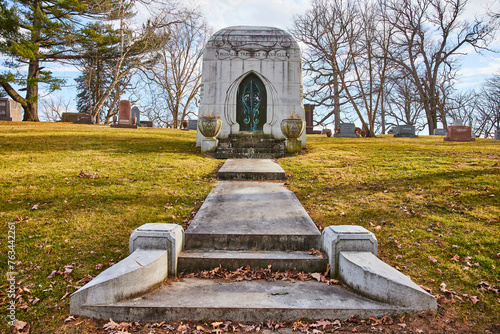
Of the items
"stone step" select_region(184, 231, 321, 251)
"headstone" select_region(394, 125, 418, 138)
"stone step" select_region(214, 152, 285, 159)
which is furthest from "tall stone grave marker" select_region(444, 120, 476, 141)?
"stone step" select_region(184, 231, 321, 251)

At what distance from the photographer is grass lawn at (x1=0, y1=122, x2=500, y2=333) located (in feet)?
10.0

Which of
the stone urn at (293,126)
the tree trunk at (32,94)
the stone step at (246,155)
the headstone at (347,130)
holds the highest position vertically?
the tree trunk at (32,94)

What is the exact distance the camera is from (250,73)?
12.1m

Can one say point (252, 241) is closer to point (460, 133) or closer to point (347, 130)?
point (460, 133)

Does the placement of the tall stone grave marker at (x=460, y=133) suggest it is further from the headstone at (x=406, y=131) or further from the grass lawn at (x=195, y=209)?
the grass lawn at (x=195, y=209)

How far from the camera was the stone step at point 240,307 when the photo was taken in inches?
109

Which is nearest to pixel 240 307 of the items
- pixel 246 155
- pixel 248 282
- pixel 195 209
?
pixel 248 282

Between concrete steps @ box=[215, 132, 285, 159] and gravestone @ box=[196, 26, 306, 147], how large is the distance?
0.41 metres

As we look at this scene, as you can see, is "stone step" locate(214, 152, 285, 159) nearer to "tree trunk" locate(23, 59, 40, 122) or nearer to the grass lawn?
the grass lawn

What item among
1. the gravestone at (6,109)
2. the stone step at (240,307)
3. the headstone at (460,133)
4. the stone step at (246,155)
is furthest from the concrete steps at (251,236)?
the gravestone at (6,109)

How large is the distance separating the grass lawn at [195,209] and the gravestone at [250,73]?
3297mm

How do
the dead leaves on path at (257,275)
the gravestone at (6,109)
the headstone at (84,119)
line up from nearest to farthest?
the dead leaves on path at (257,275)
the gravestone at (6,109)
the headstone at (84,119)

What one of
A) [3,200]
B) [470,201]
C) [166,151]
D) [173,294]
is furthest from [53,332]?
[166,151]

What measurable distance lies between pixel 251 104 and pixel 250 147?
2.28 meters
